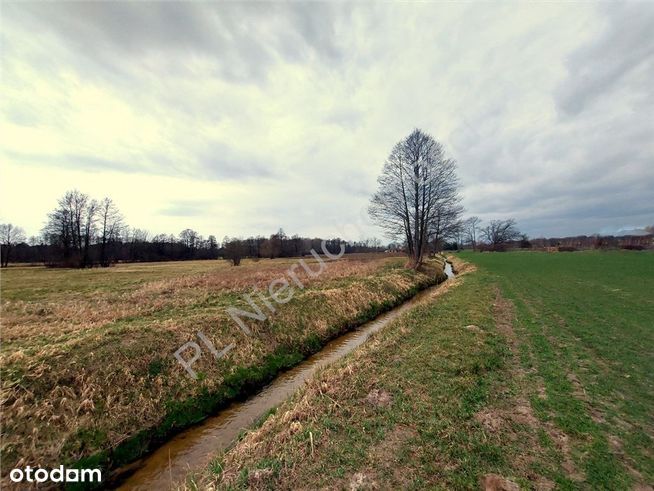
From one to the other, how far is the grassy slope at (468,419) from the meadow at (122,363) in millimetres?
2855

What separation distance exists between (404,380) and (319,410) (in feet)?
7.68

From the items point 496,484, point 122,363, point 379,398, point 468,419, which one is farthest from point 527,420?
point 122,363

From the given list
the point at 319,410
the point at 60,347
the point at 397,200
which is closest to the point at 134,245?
the point at 397,200

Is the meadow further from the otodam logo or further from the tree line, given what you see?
the tree line

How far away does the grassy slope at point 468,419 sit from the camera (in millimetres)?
4109

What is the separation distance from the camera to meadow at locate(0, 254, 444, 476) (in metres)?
5.94

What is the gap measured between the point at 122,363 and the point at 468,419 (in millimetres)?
9031

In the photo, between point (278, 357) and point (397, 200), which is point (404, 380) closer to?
point (278, 357)

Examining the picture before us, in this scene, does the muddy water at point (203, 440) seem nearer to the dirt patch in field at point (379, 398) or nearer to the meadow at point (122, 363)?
the meadow at point (122, 363)

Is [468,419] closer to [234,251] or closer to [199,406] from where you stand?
[199,406]

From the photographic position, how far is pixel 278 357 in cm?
1057

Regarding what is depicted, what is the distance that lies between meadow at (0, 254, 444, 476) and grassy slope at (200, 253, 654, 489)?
2855 mm

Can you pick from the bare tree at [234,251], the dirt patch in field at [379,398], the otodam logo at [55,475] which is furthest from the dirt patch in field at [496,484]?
the bare tree at [234,251]

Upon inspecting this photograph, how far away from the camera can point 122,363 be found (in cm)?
778
